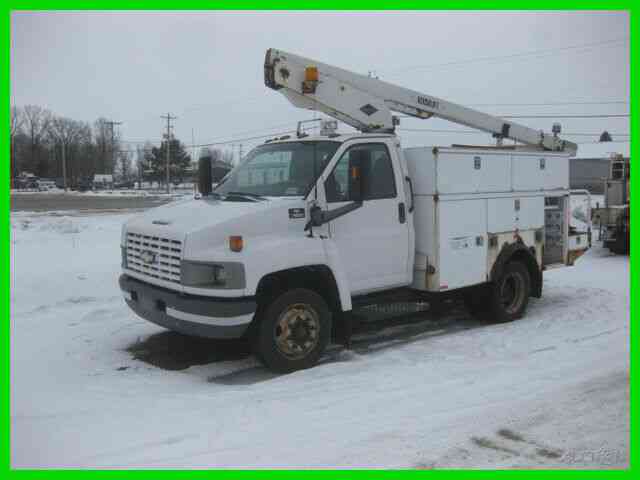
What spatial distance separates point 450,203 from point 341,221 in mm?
1679

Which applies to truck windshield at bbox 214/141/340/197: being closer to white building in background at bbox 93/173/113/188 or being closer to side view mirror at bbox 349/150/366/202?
side view mirror at bbox 349/150/366/202

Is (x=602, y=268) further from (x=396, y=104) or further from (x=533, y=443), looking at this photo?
(x=533, y=443)

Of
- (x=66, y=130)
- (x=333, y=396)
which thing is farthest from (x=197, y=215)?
(x=66, y=130)

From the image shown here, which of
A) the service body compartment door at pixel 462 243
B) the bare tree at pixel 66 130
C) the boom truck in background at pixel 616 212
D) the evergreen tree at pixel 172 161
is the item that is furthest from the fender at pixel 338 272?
the bare tree at pixel 66 130

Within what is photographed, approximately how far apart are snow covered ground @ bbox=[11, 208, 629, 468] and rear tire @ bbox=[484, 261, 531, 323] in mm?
192

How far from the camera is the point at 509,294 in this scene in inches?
332

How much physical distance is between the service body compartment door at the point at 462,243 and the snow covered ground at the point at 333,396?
76 centimetres

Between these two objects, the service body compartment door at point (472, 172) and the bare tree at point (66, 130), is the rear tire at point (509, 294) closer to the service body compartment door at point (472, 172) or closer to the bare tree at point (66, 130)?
the service body compartment door at point (472, 172)

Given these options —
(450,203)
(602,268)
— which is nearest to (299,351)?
(450,203)

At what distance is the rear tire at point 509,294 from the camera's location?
26.4ft

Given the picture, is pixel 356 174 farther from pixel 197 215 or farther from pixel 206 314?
pixel 206 314

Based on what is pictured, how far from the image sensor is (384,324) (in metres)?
8.13

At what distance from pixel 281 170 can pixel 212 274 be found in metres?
1.69

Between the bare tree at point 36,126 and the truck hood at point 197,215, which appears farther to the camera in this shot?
the bare tree at point 36,126
